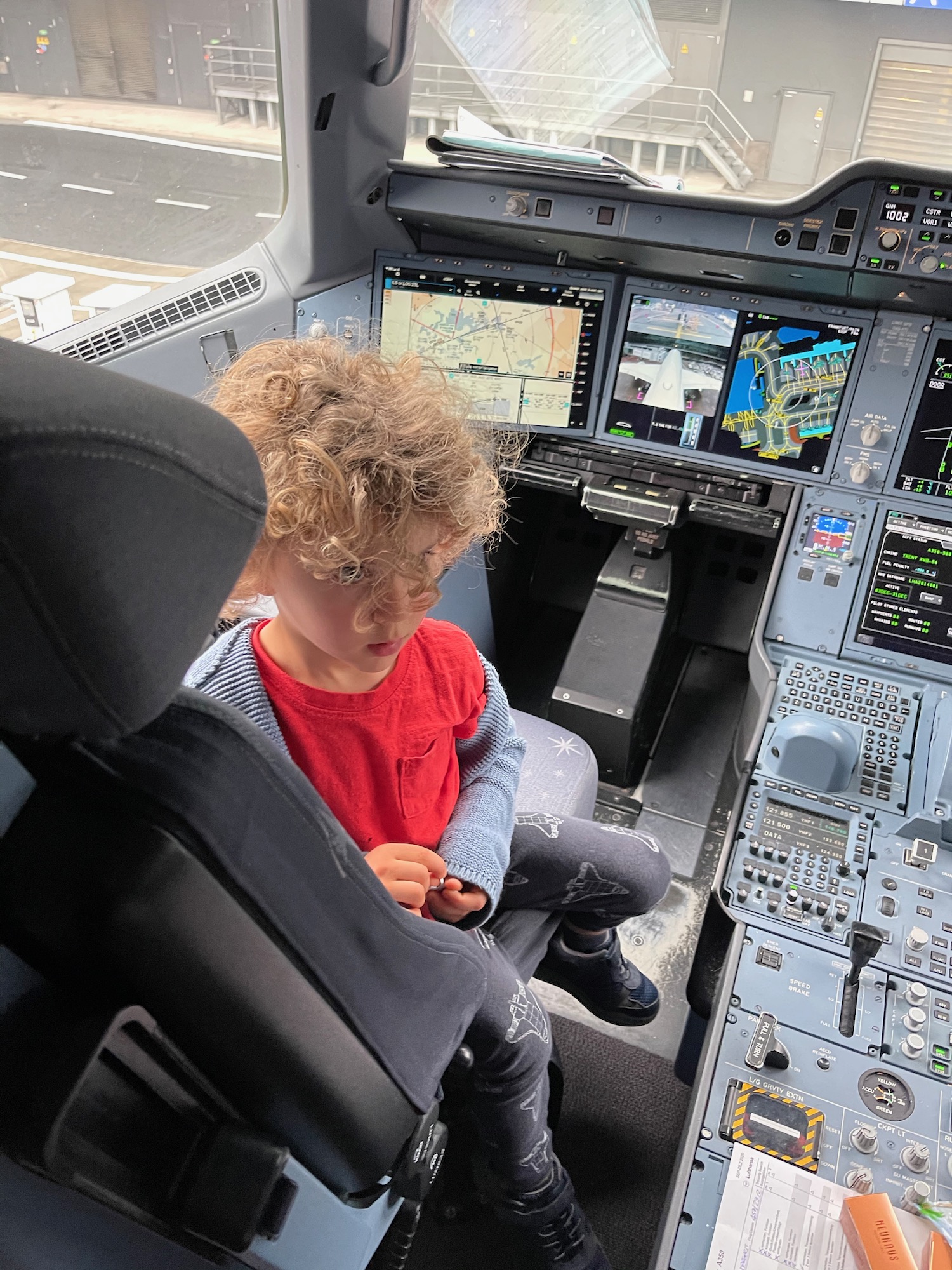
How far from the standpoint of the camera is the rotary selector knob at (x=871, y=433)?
206 centimetres

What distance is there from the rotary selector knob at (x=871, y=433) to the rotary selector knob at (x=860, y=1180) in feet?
4.86

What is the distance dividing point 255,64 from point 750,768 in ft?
6.20

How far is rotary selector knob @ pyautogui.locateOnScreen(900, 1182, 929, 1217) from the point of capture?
3.79ft

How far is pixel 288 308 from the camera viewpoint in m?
2.24

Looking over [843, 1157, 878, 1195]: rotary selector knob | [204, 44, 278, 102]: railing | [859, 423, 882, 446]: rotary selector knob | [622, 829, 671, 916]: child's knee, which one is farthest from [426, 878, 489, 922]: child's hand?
[204, 44, 278, 102]: railing

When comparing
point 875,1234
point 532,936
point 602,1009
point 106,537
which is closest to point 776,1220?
point 875,1234

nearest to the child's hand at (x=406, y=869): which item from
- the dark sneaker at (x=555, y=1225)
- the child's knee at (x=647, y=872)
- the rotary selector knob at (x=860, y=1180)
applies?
the child's knee at (x=647, y=872)

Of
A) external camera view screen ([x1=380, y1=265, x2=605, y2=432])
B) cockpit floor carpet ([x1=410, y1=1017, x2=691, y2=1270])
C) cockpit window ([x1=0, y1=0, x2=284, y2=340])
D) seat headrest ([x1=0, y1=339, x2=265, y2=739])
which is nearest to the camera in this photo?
seat headrest ([x1=0, y1=339, x2=265, y2=739])

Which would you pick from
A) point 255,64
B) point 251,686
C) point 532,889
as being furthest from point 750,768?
point 255,64

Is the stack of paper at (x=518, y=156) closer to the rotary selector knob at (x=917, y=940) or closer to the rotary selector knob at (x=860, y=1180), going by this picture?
the rotary selector knob at (x=917, y=940)

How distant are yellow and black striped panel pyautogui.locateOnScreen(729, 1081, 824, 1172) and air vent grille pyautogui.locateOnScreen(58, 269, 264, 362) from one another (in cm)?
192

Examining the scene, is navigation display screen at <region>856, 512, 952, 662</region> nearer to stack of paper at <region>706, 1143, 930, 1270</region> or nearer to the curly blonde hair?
stack of paper at <region>706, 1143, 930, 1270</region>

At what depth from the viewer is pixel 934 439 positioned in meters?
2.03

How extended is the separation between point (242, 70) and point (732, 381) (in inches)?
51.8
